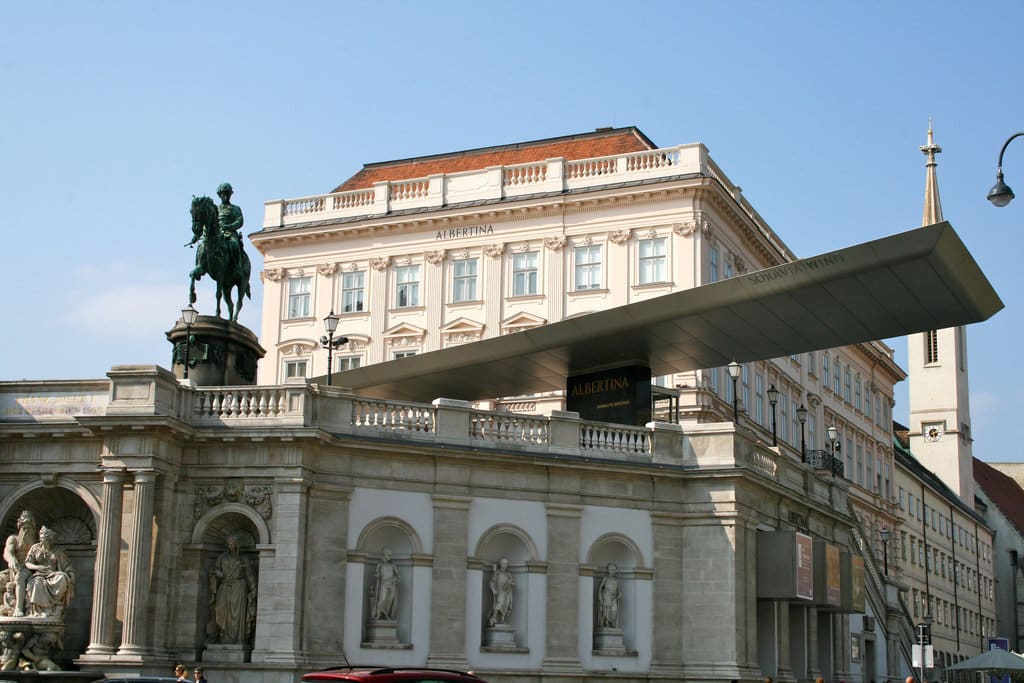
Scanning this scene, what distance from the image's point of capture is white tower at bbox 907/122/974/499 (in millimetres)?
122562

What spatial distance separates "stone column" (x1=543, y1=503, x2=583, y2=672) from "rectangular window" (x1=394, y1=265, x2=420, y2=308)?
34.9 m

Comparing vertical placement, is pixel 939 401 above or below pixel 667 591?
above

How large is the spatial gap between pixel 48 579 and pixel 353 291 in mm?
39609

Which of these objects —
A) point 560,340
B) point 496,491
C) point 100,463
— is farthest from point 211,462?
point 560,340

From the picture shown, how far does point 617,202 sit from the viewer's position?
210 ft

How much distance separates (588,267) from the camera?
64688 millimetres

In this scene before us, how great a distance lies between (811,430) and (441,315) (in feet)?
78.6

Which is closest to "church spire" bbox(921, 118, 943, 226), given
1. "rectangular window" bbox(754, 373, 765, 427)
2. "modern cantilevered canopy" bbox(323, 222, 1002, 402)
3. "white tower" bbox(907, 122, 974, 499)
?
"white tower" bbox(907, 122, 974, 499)

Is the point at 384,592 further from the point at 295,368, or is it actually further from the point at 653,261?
the point at 295,368

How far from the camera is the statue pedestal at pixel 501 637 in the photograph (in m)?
32.8

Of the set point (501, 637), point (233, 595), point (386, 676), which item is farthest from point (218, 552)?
point (386, 676)

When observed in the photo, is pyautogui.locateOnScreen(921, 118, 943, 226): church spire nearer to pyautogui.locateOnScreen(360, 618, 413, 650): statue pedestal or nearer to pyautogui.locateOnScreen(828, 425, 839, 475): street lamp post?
pyautogui.locateOnScreen(828, 425, 839, 475): street lamp post

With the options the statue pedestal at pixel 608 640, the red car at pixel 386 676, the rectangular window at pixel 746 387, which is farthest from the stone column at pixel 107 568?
the rectangular window at pixel 746 387

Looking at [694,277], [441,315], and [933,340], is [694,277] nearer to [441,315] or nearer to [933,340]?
[441,315]
